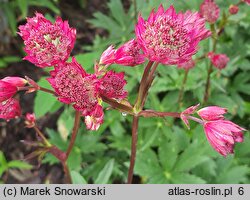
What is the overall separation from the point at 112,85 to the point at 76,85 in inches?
4.5

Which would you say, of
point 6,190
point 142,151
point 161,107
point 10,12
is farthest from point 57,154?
point 10,12

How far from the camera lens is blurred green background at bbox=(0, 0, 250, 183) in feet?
6.93

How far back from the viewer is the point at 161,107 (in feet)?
8.07

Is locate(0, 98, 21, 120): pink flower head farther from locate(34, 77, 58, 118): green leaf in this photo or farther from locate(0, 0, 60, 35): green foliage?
locate(0, 0, 60, 35): green foliage

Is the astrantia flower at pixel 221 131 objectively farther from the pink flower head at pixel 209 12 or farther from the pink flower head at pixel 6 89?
the pink flower head at pixel 209 12

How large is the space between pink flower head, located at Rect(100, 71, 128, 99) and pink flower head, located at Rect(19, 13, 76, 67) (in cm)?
14

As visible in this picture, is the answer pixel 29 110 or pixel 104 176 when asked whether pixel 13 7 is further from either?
pixel 104 176

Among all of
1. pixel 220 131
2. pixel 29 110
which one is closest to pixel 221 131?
pixel 220 131

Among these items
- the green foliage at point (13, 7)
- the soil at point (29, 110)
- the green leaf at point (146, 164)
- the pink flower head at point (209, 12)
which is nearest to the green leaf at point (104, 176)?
the green leaf at point (146, 164)

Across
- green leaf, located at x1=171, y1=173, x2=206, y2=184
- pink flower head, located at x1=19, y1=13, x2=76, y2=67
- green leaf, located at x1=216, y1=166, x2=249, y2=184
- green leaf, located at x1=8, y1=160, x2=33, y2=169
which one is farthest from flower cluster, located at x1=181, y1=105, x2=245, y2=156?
green leaf, located at x1=8, y1=160, x2=33, y2=169

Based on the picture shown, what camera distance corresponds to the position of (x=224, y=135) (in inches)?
46.0

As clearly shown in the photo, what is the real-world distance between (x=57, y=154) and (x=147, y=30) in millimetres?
698

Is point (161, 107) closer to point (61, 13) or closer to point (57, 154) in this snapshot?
point (57, 154)

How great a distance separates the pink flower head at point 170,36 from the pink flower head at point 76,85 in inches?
7.6
